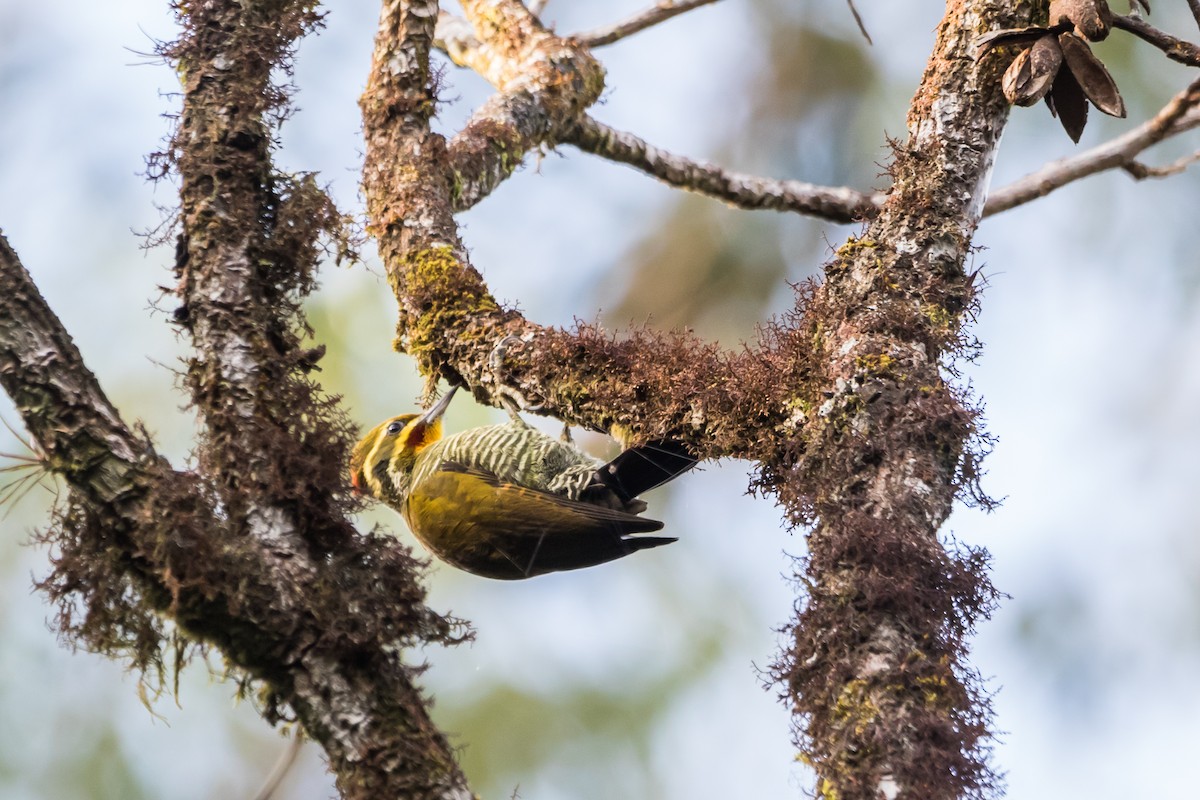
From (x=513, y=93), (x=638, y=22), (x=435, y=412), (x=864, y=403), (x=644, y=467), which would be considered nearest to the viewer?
(x=864, y=403)

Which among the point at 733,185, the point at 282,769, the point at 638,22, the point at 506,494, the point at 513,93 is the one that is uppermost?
the point at 638,22

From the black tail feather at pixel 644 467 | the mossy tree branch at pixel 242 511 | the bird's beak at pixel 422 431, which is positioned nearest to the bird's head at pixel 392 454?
the bird's beak at pixel 422 431

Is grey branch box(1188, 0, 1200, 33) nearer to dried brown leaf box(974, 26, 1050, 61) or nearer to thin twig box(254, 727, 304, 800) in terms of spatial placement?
dried brown leaf box(974, 26, 1050, 61)

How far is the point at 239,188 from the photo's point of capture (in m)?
2.37

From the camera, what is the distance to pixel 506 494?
3672 mm

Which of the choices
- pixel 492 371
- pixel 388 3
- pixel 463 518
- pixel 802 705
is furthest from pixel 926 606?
pixel 388 3

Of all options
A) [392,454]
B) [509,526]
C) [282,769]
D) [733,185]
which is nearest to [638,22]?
[733,185]

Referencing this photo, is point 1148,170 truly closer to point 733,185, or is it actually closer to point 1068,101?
point 733,185

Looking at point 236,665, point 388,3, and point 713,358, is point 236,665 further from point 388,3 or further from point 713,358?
point 388,3

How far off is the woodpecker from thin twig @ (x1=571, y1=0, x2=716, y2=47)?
1.63m

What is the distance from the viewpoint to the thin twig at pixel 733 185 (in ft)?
13.4

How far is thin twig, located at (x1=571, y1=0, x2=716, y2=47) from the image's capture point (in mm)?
4477

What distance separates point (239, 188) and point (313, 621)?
3.27 feet

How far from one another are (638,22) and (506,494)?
207 centimetres
